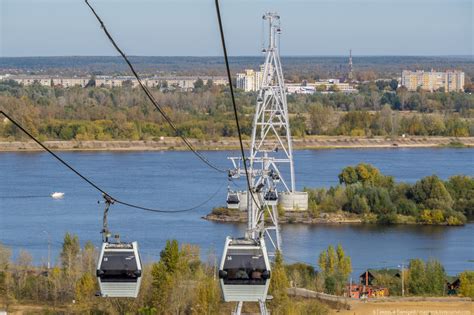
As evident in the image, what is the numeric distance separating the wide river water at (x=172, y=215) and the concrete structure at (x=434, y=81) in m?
33.5

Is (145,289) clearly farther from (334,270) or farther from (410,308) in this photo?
(334,270)

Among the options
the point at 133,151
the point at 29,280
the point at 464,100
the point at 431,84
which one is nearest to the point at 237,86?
the point at 431,84

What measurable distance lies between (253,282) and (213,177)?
18927 mm

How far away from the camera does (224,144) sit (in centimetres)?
3262

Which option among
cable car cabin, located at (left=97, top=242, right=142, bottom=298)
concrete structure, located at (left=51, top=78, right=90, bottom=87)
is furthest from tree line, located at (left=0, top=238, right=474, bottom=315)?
concrete structure, located at (left=51, top=78, right=90, bottom=87)

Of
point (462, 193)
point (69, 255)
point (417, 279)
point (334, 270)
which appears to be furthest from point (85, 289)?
point (462, 193)

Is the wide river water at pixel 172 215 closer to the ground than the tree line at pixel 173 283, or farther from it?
closer to the ground

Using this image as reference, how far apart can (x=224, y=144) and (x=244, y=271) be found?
28.0 metres

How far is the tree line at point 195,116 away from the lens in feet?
111

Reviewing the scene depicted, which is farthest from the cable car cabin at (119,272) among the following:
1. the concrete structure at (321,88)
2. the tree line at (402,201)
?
the concrete structure at (321,88)

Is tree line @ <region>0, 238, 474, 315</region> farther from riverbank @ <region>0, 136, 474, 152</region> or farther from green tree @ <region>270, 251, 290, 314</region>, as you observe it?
riverbank @ <region>0, 136, 474, 152</region>

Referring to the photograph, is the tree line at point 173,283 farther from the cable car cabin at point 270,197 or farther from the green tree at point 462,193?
the green tree at point 462,193

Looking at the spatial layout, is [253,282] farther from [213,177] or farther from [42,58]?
[42,58]

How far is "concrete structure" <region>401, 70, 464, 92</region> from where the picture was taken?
204 feet
